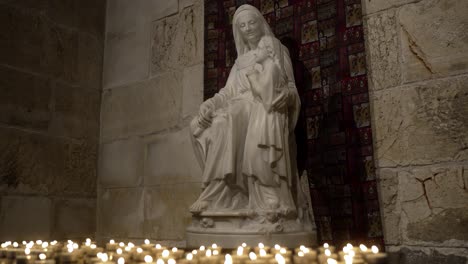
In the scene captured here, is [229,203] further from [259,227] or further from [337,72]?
[337,72]

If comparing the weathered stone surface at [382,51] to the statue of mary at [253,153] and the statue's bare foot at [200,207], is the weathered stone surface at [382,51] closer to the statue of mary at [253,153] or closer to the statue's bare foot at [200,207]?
the statue of mary at [253,153]

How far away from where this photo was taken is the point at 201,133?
3025 millimetres

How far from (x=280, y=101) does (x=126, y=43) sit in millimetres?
2795

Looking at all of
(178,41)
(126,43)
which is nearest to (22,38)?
(126,43)

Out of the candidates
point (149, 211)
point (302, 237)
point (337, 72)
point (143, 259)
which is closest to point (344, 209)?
point (302, 237)

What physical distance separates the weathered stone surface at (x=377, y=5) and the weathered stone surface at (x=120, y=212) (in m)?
2.78

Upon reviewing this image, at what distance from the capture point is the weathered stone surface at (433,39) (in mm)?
2867

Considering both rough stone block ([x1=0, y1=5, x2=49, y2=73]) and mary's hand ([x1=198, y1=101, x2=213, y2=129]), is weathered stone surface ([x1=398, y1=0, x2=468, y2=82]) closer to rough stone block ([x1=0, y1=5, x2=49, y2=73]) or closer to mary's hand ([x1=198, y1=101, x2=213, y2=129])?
mary's hand ([x1=198, y1=101, x2=213, y2=129])

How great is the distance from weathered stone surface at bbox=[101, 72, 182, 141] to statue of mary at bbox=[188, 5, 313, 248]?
1.31 meters

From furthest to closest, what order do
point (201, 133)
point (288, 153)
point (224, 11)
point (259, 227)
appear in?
point (224, 11) < point (201, 133) < point (288, 153) < point (259, 227)

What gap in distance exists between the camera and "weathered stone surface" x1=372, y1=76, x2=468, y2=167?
9.19 ft

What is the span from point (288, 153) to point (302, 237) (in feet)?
1.76

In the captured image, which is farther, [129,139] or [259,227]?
[129,139]

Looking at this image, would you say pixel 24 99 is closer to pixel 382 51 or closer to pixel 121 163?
pixel 121 163
